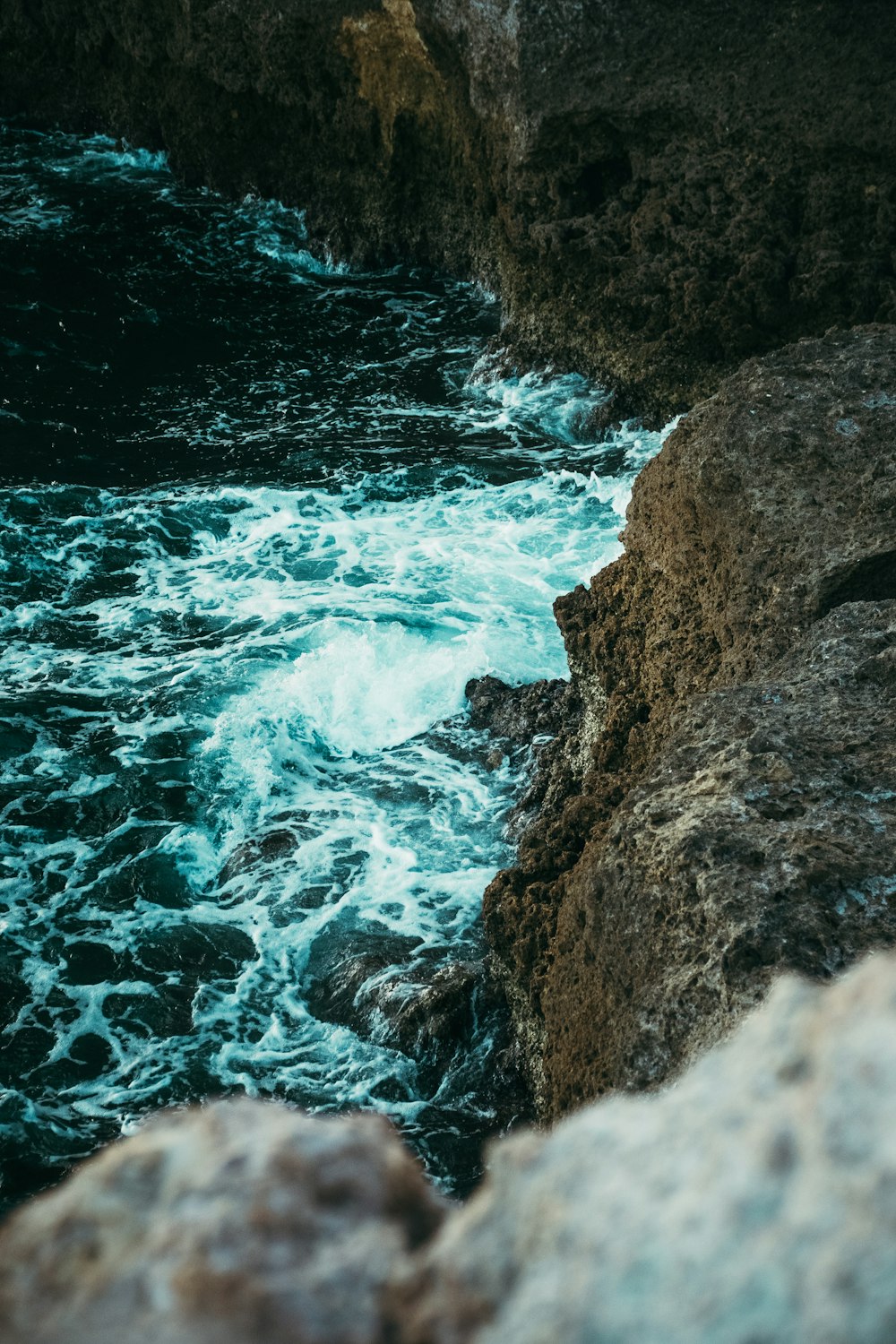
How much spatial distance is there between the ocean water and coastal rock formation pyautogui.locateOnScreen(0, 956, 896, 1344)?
133 inches

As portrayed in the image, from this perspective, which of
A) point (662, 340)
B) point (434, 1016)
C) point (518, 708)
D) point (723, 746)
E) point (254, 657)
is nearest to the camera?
point (723, 746)

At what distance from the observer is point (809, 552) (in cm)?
488

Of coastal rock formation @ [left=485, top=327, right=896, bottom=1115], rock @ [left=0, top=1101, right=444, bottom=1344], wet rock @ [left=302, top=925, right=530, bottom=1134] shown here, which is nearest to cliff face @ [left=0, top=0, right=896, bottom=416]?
coastal rock formation @ [left=485, top=327, right=896, bottom=1115]

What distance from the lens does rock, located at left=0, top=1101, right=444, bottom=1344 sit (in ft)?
3.92

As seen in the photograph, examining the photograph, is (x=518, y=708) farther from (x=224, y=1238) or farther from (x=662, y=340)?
(x=224, y=1238)

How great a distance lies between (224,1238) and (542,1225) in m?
0.29

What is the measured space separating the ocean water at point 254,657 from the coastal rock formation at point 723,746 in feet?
2.70

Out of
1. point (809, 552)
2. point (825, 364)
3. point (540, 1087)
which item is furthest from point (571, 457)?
point (540, 1087)

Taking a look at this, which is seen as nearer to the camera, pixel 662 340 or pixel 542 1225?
pixel 542 1225

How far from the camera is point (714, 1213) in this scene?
44.6 inches

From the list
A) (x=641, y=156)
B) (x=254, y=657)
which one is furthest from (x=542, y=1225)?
(x=641, y=156)

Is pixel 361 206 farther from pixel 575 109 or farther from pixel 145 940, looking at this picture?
pixel 145 940

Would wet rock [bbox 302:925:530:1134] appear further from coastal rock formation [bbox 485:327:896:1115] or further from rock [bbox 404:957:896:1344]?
rock [bbox 404:957:896:1344]

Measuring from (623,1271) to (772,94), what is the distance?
10.9m
